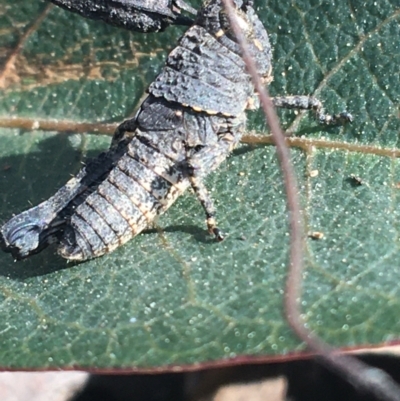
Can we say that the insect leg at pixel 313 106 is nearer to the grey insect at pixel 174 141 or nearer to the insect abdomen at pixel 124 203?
the grey insect at pixel 174 141

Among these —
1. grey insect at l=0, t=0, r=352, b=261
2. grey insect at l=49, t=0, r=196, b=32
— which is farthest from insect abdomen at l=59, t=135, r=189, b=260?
grey insect at l=49, t=0, r=196, b=32

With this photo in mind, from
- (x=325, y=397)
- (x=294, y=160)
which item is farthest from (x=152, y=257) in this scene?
(x=325, y=397)

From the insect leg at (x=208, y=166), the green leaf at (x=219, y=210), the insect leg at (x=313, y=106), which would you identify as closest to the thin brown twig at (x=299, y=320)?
the green leaf at (x=219, y=210)

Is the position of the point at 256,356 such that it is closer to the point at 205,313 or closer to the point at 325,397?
the point at 205,313

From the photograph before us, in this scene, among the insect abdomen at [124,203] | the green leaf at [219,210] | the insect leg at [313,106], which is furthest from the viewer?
the insect leg at [313,106]

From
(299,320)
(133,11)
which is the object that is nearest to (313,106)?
(133,11)

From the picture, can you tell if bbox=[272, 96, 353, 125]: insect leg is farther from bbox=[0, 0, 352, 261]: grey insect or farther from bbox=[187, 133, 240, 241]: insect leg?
bbox=[187, 133, 240, 241]: insect leg
